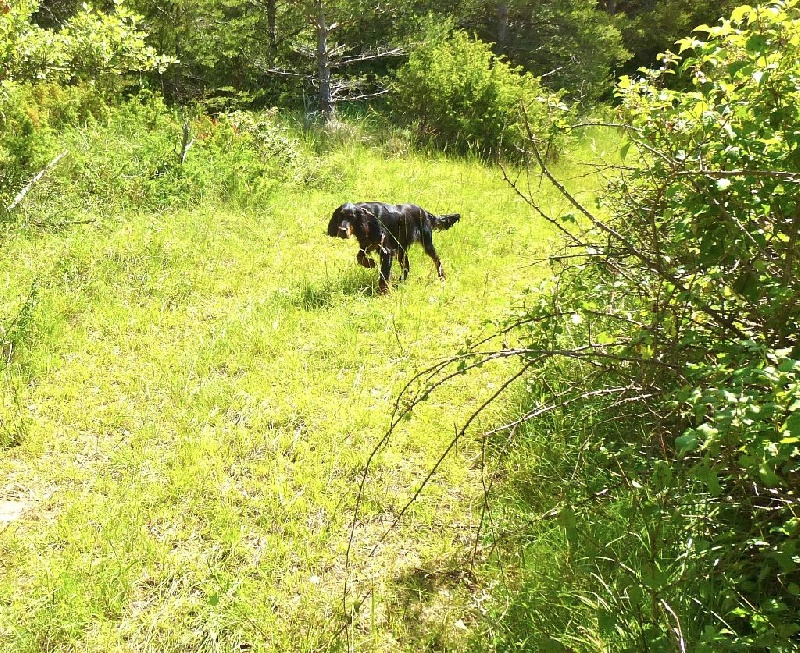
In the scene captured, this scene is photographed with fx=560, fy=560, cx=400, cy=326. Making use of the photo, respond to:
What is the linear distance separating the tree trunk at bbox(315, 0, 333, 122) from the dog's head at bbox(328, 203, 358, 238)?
564 cm

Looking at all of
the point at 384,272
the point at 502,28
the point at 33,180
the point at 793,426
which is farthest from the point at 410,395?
the point at 502,28

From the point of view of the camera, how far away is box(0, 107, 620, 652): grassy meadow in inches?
90.9

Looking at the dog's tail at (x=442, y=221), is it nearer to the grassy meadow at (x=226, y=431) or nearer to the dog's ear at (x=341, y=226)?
the grassy meadow at (x=226, y=431)

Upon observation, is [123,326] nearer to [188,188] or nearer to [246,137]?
[188,188]

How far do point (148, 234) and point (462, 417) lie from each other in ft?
13.2

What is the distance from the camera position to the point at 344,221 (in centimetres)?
496

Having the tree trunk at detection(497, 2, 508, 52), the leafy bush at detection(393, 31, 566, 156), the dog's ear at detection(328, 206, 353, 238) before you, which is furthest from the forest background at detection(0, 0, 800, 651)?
the tree trunk at detection(497, 2, 508, 52)

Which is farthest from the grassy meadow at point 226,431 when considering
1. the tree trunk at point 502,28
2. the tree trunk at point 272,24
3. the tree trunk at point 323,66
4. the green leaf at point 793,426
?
the tree trunk at point 502,28

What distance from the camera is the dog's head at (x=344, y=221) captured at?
493 centimetres

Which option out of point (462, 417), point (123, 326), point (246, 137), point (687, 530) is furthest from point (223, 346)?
point (246, 137)

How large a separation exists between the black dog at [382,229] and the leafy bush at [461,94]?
15.6 feet

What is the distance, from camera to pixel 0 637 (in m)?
2.15

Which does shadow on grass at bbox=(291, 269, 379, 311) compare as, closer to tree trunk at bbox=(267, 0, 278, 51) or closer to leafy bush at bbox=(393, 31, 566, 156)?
leafy bush at bbox=(393, 31, 566, 156)

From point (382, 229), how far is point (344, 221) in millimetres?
350
